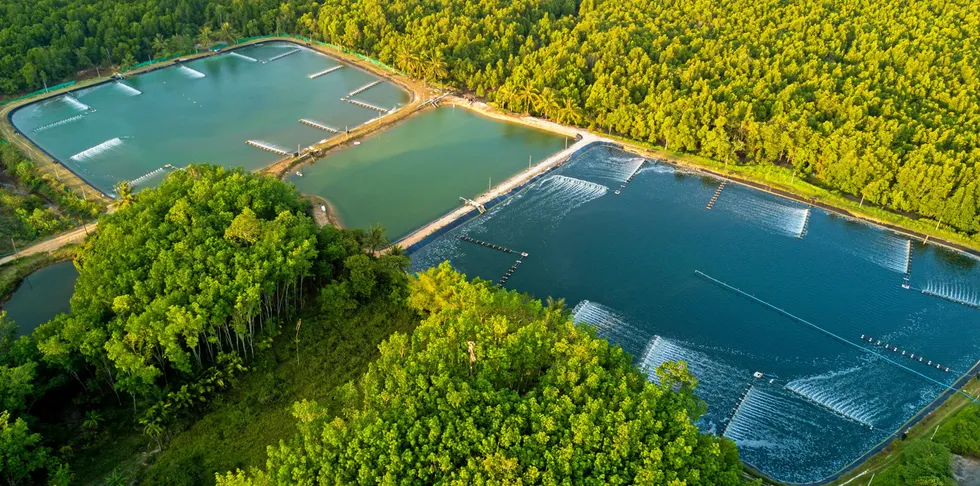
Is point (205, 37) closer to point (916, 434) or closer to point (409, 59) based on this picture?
point (409, 59)

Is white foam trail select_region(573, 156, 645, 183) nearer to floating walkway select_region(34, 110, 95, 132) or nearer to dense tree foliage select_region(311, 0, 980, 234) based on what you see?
dense tree foliage select_region(311, 0, 980, 234)

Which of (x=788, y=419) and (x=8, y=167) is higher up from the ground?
(x=788, y=419)

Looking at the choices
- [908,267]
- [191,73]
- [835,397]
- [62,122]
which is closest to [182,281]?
[835,397]

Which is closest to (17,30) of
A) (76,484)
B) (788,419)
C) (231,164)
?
(231,164)

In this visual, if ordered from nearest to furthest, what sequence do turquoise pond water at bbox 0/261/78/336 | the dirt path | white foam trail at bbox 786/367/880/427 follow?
white foam trail at bbox 786/367/880/427 < turquoise pond water at bbox 0/261/78/336 < the dirt path

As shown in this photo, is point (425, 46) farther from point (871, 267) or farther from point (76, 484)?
point (76, 484)

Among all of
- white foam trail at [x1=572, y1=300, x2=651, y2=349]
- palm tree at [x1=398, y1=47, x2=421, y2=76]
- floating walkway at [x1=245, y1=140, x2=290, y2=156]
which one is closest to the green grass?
white foam trail at [x1=572, y1=300, x2=651, y2=349]

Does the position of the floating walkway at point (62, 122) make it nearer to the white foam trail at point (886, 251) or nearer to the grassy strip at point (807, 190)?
the grassy strip at point (807, 190)
